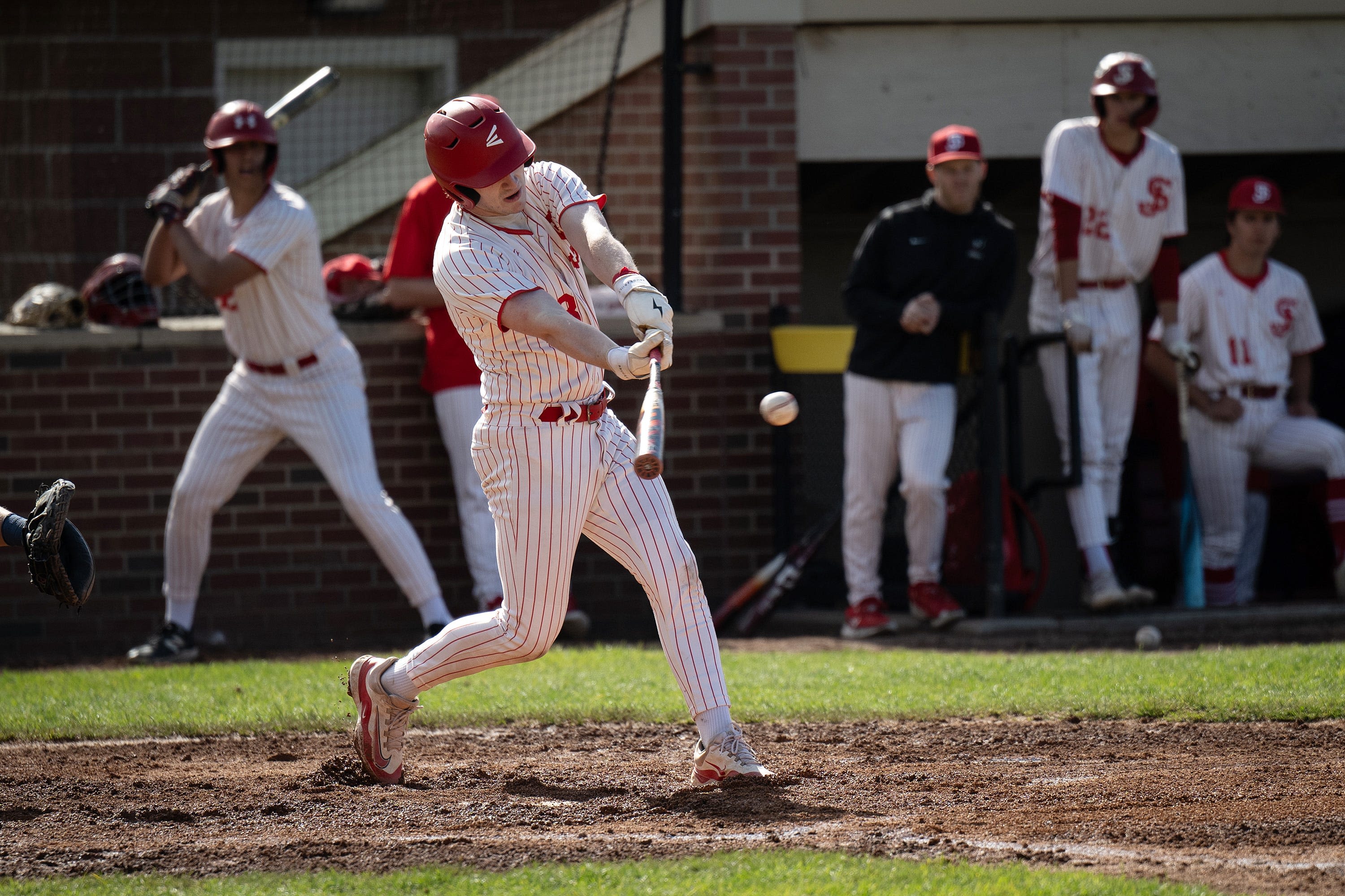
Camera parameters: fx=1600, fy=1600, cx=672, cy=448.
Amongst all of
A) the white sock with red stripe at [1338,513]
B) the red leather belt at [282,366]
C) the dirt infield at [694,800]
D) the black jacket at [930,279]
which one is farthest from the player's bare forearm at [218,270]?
the white sock with red stripe at [1338,513]

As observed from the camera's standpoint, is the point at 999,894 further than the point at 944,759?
No

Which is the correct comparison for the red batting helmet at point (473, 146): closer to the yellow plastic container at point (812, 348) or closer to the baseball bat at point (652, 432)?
the baseball bat at point (652, 432)

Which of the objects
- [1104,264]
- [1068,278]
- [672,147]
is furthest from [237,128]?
[1104,264]

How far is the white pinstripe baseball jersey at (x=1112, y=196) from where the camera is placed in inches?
315

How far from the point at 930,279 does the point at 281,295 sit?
3053mm

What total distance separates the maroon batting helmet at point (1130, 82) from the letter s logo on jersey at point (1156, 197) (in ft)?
0.99

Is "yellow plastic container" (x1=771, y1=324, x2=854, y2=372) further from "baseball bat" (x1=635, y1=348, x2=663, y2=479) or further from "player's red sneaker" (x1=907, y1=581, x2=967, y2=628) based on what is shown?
"baseball bat" (x1=635, y1=348, x2=663, y2=479)

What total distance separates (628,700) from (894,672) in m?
1.19

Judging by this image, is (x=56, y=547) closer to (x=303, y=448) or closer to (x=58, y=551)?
(x=58, y=551)

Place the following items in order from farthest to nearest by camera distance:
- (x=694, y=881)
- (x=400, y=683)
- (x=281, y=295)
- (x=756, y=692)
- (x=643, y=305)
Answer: (x=281, y=295) → (x=756, y=692) → (x=400, y=683) → (x=643, y=305) → (x=694, y=881)

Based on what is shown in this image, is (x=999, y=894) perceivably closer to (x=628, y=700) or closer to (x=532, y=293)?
(x=532, y=293)

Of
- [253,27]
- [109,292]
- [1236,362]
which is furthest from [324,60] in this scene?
[1236,362]

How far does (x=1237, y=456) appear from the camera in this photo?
8555 millimetres

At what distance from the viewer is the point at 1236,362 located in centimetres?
863
